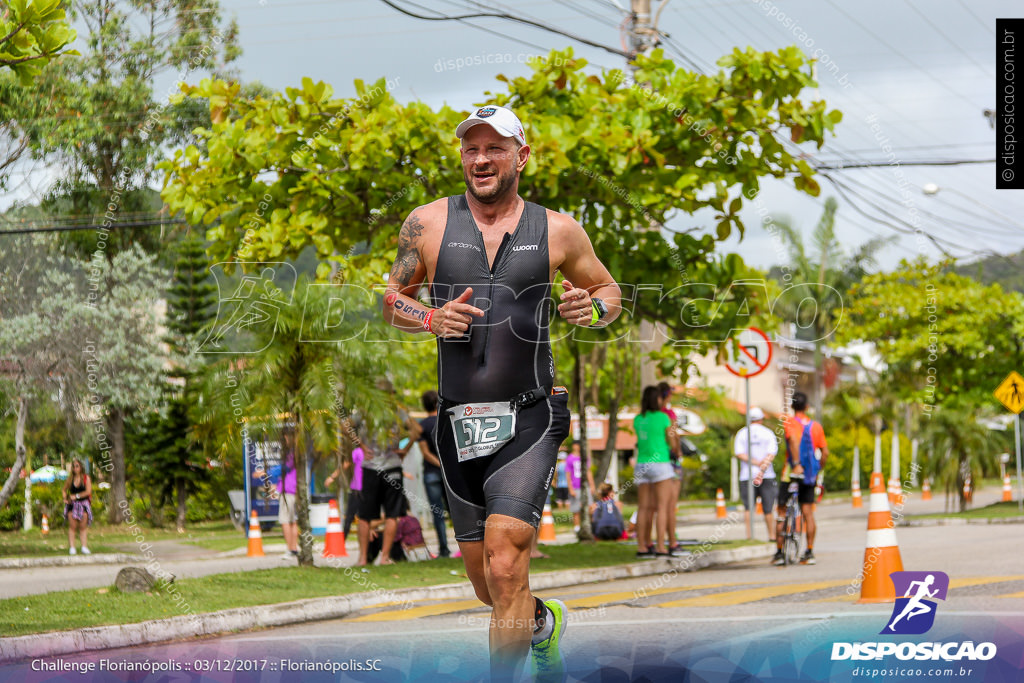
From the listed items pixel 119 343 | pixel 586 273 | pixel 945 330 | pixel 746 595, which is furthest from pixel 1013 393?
pixel 586 273

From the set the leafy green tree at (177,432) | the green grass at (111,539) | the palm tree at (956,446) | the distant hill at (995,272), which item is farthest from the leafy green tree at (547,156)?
the distant hill at (995,272)

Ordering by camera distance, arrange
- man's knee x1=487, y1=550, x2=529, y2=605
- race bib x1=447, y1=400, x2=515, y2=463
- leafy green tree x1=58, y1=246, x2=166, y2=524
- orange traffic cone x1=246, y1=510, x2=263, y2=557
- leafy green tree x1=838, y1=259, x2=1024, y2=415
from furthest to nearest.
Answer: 1. leafy green tree x1=838, y1=259, x2=1024, y2=415
2. leafy green tree x1=58, y1=246, x2=166, y2=524
3. orange traffic cone x1=246, y1=510, x2=263, y2=557
4. race bib x1=447, y1=400, x2=515, y2=463
5. man's knee x1=487, y1=550, x2=529, y2=605

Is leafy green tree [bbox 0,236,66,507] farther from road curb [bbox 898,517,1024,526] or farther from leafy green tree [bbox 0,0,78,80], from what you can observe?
road curb [bbox 898,517,1024,526]

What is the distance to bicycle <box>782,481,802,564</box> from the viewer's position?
43.3ft

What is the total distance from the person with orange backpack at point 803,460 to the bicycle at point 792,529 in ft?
0.16

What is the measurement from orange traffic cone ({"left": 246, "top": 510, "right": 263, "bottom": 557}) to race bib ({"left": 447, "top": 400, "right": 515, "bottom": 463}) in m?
14.2

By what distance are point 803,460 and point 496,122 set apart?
9.82 meters

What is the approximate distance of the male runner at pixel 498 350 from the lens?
4.14 metres

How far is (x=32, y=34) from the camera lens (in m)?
5.96

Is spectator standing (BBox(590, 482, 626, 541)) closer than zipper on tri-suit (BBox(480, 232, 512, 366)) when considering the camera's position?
No

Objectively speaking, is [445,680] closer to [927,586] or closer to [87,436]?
[927,586]

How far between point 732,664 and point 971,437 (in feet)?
76.4

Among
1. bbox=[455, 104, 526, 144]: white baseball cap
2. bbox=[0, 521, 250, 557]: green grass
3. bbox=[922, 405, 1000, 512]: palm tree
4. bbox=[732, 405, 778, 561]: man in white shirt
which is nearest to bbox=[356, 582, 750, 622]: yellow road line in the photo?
bbox=[455, 104, 526, 144]: white baseball cap

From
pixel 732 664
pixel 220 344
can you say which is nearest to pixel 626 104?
pixel 220 344
